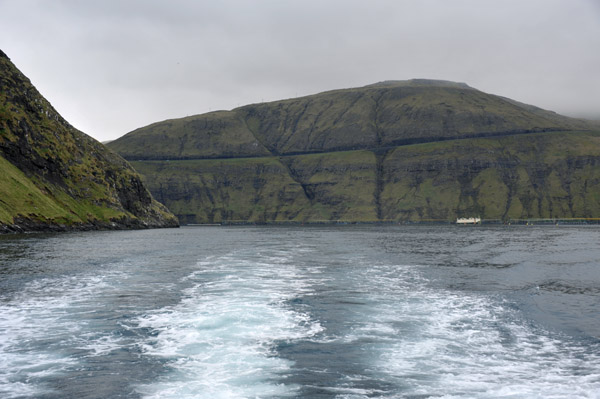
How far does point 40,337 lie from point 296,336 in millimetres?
12283

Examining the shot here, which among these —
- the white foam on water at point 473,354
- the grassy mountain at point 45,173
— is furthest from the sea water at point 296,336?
the grassy mountain at point 45,173

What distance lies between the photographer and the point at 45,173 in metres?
148

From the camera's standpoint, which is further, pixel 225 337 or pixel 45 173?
pixel 45 173

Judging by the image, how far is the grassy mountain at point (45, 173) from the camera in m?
122

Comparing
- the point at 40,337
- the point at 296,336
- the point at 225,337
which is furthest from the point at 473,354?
the point at 40,337

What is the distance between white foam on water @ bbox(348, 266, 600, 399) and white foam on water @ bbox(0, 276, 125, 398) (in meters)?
12.4

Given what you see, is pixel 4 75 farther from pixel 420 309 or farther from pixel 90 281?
pixel 420 309

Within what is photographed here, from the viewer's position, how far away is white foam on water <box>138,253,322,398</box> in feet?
50.9

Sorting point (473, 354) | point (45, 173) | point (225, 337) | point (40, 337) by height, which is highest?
point (45, 173)

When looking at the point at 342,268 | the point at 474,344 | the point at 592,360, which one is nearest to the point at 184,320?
the point at 474,344

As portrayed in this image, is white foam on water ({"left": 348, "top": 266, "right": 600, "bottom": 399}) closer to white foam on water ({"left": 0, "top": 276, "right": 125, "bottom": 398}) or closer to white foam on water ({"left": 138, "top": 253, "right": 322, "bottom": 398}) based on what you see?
white foam on water ({"left": 138, "top": 253, "right": 322, "bottom": 398})

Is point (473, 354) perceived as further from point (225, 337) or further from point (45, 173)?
point (45, 173)

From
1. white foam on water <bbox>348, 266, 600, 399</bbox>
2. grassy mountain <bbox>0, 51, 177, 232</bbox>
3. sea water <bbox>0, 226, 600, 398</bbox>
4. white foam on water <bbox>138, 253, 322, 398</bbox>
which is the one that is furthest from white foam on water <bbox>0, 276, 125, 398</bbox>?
grassy mountain <bbox>0, 51, 177, 232</bbox>

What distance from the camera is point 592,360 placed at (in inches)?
724
